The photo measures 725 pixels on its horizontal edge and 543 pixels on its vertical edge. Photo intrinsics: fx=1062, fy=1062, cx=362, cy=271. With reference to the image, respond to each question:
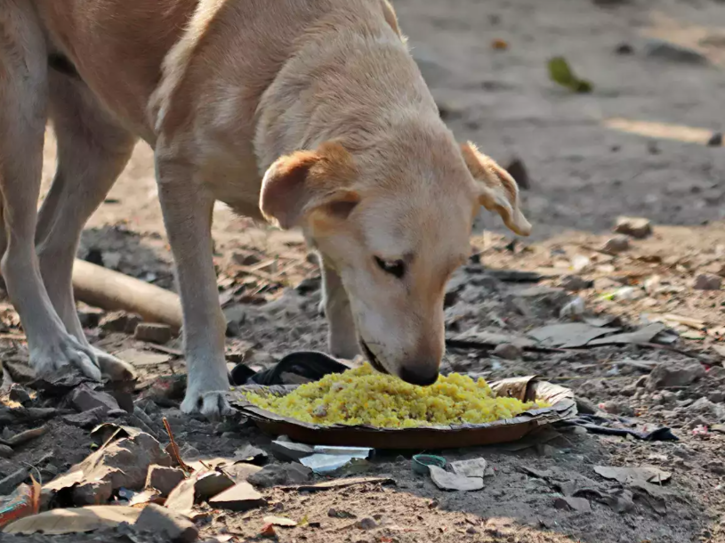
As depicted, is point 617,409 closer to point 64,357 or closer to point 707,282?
point 707,282

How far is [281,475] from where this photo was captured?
11.1ft

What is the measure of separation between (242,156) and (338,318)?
1048mm

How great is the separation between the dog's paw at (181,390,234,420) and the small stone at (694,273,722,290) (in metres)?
2.89

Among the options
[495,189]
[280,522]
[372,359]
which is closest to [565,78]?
[495,189]

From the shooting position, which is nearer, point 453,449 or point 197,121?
point 453,449

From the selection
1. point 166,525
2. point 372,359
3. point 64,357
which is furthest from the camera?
point 64,357

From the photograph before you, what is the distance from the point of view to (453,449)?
12.0 ft

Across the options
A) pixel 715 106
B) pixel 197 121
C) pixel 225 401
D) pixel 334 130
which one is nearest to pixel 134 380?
pixel 225 401

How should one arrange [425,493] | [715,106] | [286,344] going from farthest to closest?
[715,106]
[286,344]
[425,493]

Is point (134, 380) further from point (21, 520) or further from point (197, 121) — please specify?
point (21, 520)

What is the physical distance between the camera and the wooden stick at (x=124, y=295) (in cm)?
528

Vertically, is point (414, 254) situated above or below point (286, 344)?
above

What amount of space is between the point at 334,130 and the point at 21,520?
1.75m

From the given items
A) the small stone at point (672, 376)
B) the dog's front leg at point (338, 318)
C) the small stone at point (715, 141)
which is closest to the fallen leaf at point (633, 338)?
the small stone at point (672, 376)
